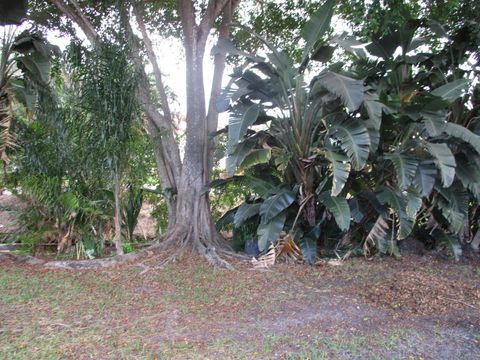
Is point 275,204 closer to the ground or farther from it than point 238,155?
closer to the ground

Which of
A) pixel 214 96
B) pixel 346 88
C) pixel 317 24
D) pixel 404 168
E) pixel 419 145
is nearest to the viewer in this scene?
pixel 346 88

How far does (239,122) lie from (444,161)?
3074 mm

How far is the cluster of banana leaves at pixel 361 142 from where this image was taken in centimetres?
613

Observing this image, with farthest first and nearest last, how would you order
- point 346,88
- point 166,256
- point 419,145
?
point 166,256 < point 419,145 < point 346,88

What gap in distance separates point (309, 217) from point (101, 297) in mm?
3661

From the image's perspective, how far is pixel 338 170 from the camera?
5941 mm

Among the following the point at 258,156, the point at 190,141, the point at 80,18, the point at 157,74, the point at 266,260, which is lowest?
the point at 266,260

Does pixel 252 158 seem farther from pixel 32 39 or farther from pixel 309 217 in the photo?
pixel 32 39

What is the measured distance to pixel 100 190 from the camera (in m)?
7.31

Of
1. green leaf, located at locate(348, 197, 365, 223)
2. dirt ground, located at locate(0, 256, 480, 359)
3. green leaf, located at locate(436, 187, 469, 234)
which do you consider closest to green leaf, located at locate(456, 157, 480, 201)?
green leaf, located at locate(436, 187, 469, 234)

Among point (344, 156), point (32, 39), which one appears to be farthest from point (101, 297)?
point (32, 39)

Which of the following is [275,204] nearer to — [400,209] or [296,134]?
[296,134]

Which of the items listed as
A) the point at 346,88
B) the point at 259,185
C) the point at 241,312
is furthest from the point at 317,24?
the point at 241,312

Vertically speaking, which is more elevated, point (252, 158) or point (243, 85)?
point (243, 85)
